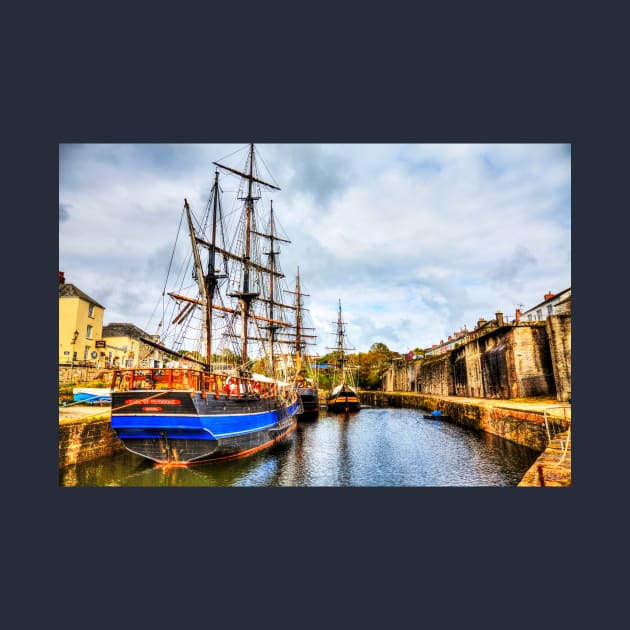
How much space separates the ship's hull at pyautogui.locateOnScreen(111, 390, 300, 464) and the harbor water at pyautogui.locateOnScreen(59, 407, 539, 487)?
0.48 meters

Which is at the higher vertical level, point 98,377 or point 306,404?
point 98,377

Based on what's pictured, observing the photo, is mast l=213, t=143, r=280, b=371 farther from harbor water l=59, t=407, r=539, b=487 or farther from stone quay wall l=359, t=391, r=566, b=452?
stone quay wall l=359, t=391, r=566, b=452

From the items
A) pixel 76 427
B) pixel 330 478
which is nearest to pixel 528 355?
pixel 330 478

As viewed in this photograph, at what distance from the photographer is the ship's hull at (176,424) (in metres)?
12.0

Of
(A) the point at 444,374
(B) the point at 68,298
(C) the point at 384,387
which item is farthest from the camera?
(C) the point at 384,387

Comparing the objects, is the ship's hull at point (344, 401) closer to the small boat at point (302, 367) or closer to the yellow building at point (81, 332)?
the small boat at point (302, 367)

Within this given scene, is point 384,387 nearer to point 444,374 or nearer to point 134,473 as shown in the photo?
point 444,374

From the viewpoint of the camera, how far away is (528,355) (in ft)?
74.2

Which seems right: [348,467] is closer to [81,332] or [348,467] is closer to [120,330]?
[81,332]

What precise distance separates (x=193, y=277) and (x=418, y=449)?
12176 mm

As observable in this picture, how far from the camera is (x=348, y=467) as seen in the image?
42.8 ft

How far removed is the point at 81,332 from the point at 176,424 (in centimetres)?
526

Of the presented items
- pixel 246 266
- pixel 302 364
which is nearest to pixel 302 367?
pixel 302 364

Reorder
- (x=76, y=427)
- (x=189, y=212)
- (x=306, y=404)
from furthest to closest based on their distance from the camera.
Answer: (x=306, y=404) < (x=189, y=212) < (x=76, y=427)
